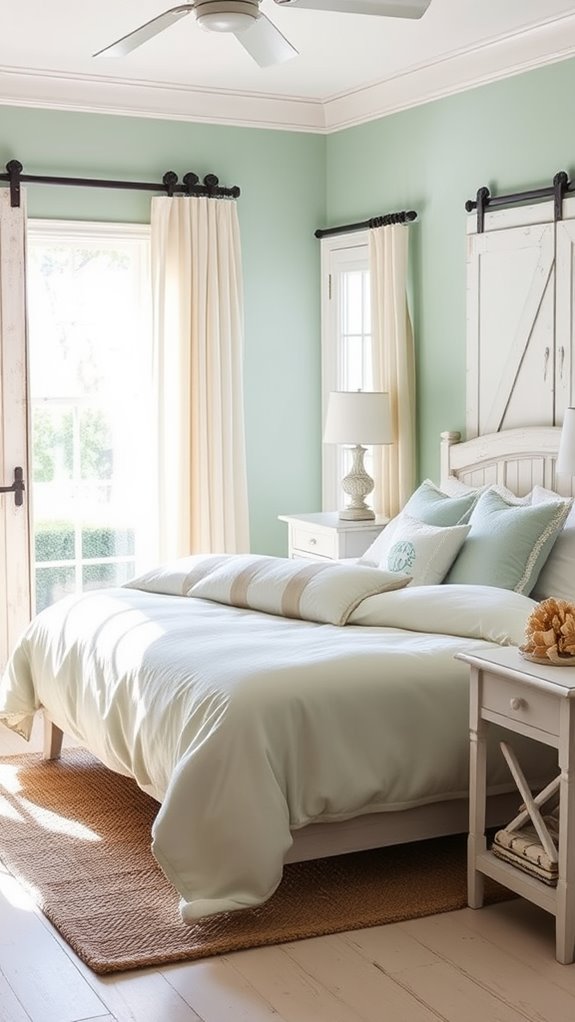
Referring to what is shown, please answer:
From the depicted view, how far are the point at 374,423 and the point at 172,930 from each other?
2.80 metres

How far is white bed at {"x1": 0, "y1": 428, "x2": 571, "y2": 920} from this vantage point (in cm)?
318

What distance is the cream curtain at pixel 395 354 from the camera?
223 inches

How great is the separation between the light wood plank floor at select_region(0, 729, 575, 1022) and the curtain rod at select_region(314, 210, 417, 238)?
3.33m

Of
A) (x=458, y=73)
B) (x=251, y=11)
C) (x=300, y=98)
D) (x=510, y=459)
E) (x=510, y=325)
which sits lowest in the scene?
(x=510, y=459)

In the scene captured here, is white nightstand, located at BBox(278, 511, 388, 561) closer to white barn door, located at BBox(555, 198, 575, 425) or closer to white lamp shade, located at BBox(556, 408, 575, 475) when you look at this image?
white barn door, located at BBox(555, 198, 575, 425)

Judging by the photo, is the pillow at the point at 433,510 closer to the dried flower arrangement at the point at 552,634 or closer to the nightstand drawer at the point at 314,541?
the nightstand drawer at the point at 314,541

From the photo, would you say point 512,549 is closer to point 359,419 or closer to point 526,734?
point 526,734

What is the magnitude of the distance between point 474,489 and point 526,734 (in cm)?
209

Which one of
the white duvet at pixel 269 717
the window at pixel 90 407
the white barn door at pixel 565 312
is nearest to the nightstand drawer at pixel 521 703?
the white duvet at pixel 269 717

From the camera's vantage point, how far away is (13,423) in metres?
5.60

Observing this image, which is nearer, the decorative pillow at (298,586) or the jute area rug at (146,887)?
the jute area rug at (146,887)

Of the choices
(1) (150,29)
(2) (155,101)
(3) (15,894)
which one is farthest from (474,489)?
(3) (15,894)

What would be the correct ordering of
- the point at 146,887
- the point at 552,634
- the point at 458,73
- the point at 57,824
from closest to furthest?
the point at 552,634 → the point at 146,887 → the point at 57,824 → the point at 458,73

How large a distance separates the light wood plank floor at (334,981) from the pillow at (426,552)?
52.4 inches
